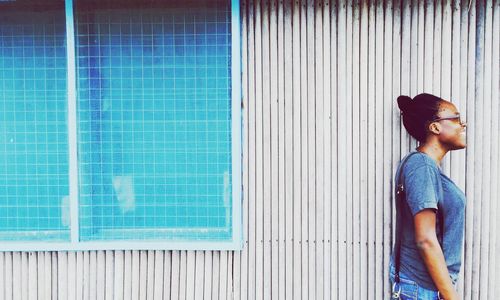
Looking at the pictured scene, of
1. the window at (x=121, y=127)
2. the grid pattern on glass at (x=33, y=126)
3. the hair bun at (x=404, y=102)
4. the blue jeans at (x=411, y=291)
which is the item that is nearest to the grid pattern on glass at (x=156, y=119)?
the window at (x=121, y=127)

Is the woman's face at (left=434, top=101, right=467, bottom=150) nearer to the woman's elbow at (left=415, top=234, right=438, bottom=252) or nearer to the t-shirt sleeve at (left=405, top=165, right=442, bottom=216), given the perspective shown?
the t-shirt sleeve at (left=405, top=165, right=442, bottom=216)

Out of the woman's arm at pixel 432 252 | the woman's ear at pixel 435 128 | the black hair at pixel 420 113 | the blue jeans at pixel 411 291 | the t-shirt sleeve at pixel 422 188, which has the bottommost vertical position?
the blue jeans at pixel 411 291

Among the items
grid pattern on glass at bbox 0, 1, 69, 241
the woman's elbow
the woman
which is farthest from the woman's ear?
grid pattern on glass at bbox 0, 1, 69, 241

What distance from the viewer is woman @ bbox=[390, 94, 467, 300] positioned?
105 inches

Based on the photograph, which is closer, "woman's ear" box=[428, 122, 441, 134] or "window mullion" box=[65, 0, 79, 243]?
"woman's ear" box=[428, 122, 441, 134]

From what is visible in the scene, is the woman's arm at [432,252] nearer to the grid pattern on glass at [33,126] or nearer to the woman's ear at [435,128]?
the woman's ear at [435,128]

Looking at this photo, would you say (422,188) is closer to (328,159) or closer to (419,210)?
(419,210)

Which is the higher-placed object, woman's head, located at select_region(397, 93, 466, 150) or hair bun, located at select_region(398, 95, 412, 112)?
hair bun, located at select_region(398, 95, 412, 112)

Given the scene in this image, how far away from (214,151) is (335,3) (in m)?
1.34

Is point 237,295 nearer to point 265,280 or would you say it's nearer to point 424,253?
point 265,280

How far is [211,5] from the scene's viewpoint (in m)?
3.54

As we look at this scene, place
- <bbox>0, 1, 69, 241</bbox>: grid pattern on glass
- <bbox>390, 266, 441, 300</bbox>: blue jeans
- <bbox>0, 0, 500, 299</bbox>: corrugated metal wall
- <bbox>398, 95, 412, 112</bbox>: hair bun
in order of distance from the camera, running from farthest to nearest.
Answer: <bbox>0, 1, 69, 241</bbox>: grid pattern on glass < <bbox>0, 0, 500, 299</bbox>: corrugated metal wall < <bbox>398, 95, 412, 112</bbox>: hair bun < <bbox>390, 266, 441, 300</bbox>: blue jeans

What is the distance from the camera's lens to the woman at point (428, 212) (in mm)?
2674

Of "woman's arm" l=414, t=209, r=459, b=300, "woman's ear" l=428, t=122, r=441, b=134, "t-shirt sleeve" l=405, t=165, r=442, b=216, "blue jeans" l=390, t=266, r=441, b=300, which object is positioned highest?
"woman's ear" l=428, t=122, r=441, b=134
